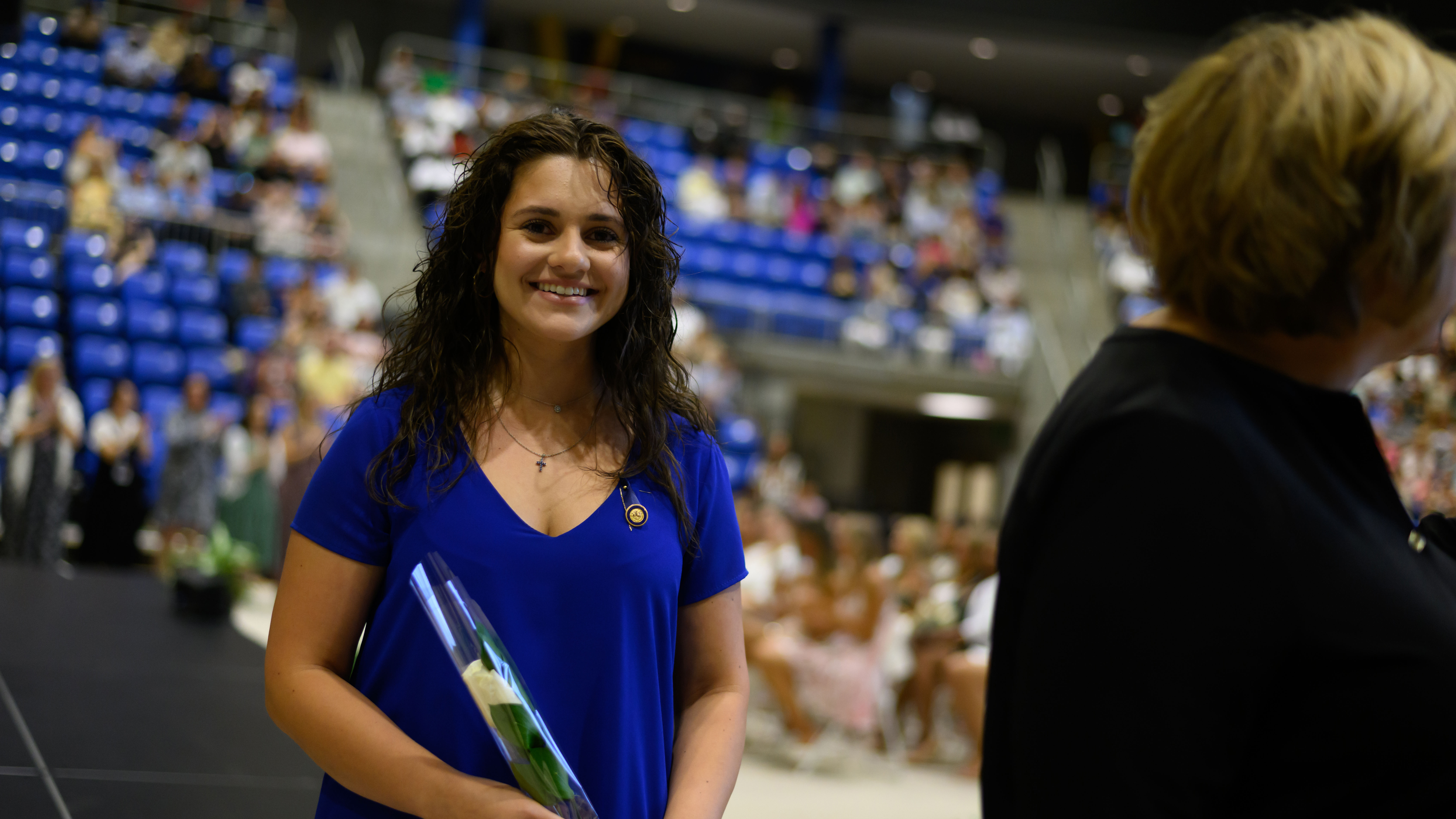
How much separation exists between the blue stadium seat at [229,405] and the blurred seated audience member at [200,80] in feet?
13.9

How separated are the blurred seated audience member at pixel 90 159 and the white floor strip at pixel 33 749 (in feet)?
25.0

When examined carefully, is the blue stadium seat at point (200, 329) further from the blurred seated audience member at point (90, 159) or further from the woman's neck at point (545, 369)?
the woman's neck at point (545, 369)

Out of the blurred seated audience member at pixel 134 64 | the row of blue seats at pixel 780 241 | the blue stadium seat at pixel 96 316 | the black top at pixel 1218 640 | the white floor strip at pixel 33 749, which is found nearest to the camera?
the black top at pixel 1218 640

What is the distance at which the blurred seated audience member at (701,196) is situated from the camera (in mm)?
13227

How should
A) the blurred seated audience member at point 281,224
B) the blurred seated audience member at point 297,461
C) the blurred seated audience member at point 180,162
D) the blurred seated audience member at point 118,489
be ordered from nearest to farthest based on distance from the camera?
the blurred seated audience member at point 297,461, the blurred seated audience member at point 118,489, the blurred seated audience member at point 281,224, the blurred seated audience member at point 180,162

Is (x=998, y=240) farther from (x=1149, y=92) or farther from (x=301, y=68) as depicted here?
(x=301, y=68)

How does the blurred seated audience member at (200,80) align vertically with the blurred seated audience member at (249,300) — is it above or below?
above

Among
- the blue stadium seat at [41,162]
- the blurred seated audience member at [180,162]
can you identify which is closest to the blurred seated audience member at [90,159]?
the blue stadium seat at [41,162]

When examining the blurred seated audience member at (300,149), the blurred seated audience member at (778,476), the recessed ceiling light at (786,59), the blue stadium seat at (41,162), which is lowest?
the blurred seated audience member at (778,476)

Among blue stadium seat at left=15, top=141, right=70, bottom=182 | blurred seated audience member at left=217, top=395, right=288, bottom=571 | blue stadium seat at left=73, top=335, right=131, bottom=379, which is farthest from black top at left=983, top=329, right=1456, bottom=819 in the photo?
blue stadium seat at left=15, top=141, right=70, bottom=182

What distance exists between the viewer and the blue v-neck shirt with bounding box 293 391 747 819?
1.25m

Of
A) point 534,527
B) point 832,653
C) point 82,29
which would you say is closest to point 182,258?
point 82,29

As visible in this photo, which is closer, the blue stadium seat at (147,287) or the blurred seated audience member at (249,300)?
the blue stadium seat at (147,287)

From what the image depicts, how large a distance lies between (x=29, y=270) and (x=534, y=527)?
8917 mm
